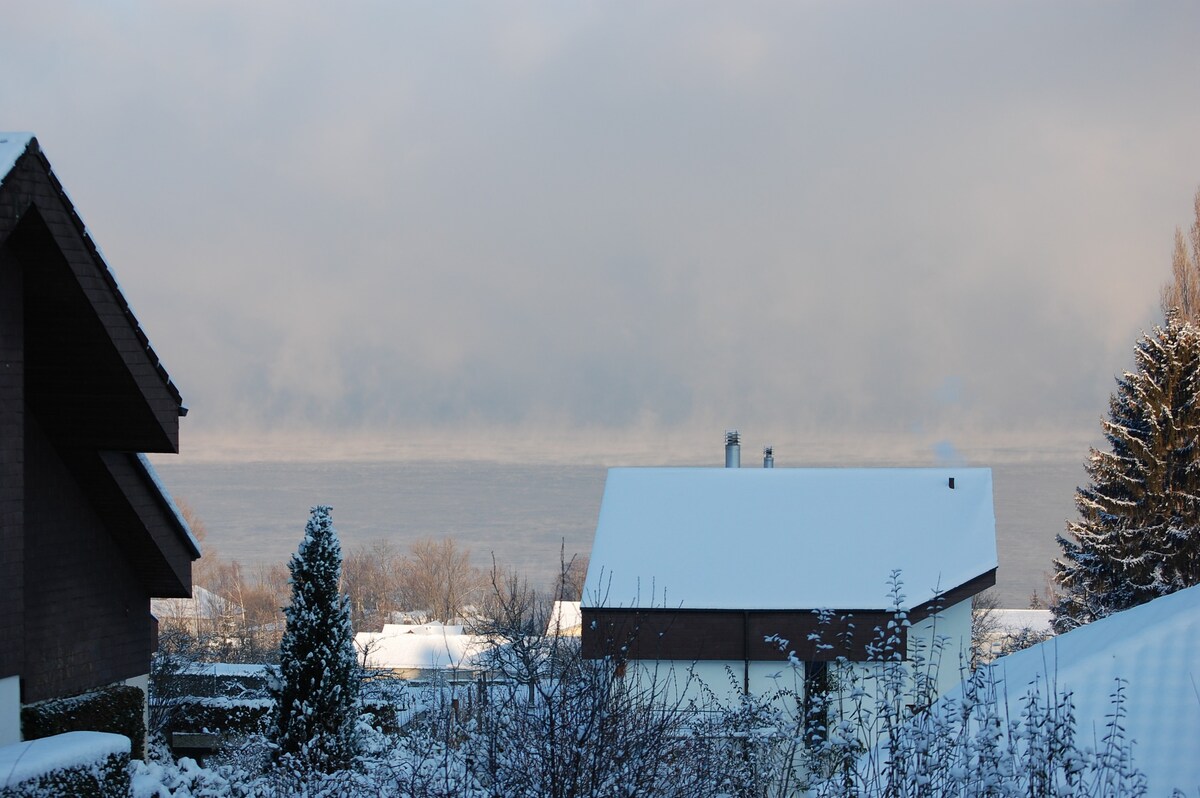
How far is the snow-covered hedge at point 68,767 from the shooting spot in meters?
6.45

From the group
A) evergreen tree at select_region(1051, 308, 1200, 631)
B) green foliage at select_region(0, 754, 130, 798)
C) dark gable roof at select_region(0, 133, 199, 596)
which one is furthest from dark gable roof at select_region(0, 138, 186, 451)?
evergreen tree at select_region(1051, 308, 1200, 631)

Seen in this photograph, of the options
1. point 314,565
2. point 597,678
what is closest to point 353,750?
point 314,565

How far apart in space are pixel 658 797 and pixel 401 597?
73.4 metres

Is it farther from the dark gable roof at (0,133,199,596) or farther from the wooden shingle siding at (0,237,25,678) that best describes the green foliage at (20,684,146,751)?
the dark gable roof at (0,133,199,596)

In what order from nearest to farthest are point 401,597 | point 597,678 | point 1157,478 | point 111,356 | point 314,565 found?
point 597,678
point 111,356
point 314,565
point 1157,478
point 401,597

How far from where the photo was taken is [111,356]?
8.57m

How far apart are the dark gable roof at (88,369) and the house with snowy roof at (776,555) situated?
12.1 m

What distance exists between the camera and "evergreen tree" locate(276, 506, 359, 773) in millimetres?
14555

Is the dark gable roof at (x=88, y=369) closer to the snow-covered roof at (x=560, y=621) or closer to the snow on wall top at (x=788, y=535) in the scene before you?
the snow-covered roof at (x=560, y=621)

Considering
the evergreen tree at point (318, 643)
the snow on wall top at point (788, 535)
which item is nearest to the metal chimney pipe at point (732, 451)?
the snow on wall top at point (788, 535)

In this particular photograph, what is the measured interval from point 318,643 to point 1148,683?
1117 cm

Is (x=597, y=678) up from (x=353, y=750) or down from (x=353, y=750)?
up

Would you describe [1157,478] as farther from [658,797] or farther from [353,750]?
[658,797]

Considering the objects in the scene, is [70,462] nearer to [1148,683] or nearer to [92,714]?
[92,714]
